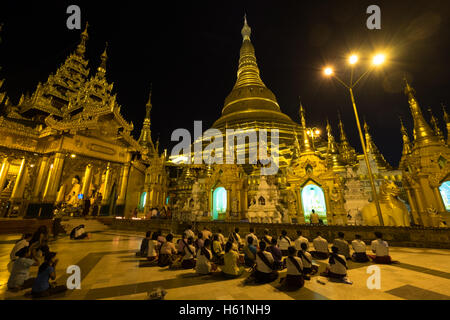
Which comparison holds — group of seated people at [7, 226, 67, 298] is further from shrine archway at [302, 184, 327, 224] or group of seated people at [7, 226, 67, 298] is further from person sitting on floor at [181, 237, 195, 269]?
shrine archway at [302, 184, 327, 224]

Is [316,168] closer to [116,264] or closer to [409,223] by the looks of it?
[409,223]

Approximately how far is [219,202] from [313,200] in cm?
884

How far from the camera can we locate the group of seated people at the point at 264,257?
176 inches

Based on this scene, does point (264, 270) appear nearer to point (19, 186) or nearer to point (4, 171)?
point (19, 186)

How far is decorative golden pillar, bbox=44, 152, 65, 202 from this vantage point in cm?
1541

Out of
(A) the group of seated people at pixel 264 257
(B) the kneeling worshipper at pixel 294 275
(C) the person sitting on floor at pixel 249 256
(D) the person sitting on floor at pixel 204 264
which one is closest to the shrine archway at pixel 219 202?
(A) the group of seated people at pixel 264 257

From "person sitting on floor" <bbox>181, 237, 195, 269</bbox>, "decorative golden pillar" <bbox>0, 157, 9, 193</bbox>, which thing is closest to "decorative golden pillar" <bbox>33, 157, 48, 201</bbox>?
"decorative golden pillar" <bbox>0, 157, 9, 193</bbox>

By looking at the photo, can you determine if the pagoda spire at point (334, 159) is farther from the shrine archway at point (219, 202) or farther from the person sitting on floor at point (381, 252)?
the person sitting on floor at point (381, 252)

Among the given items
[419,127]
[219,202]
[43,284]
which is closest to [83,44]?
[219,202]

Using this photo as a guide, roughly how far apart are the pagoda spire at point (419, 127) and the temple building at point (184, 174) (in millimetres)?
54

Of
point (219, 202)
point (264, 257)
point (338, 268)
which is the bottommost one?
point (338, 268)

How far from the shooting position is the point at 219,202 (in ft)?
63.9
